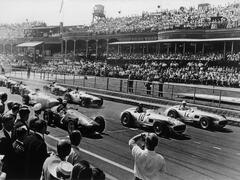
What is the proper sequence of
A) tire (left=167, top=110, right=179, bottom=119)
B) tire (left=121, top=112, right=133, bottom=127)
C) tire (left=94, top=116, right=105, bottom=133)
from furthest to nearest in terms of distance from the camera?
tire (left=167, top=110, right=179, bottom=119)
tire (left=121, top=112, right=133, bottom=127)
tire (left=94, top=116, right=105, bottom=133)

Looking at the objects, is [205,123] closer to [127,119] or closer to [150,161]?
[127,119]

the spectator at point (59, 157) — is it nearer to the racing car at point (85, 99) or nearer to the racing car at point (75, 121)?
the racing car at point (75, 121)

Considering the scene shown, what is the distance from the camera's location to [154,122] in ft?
42.9

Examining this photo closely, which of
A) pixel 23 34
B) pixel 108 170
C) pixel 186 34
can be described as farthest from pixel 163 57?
pixel 23 34

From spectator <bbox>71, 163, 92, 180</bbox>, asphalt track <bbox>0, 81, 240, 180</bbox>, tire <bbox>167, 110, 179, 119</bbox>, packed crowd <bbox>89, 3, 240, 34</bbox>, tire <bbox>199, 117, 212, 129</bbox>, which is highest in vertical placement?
packed crowd <bbox>89, 3, 240, 34</bbox>

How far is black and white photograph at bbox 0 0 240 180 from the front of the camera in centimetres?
519

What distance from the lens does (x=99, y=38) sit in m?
51.4

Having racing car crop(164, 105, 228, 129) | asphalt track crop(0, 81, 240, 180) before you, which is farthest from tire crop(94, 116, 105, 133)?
racing car crop(164, 105, 228, 129)

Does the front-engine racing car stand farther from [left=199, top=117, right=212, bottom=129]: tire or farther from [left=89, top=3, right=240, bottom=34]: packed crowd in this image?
[left=89, top=3, right=240, bottom=34]: packed crowd

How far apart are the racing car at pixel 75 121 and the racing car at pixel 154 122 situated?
182 cm

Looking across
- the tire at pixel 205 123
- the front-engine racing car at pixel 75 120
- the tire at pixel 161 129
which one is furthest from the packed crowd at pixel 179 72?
the front-engine racing car at pixel 75 120

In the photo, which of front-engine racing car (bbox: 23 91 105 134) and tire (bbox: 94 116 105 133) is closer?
front-engine racing car (bbox: 23 91 105 134)

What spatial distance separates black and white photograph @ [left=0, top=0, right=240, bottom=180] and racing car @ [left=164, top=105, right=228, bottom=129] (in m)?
0.04

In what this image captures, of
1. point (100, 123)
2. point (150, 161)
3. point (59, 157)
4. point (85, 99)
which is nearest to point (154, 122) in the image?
point (100, 123)
